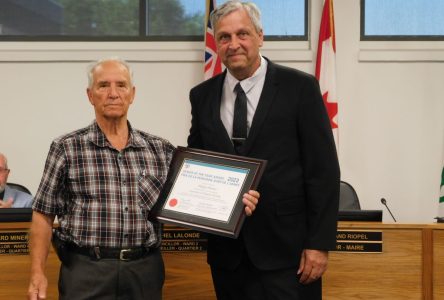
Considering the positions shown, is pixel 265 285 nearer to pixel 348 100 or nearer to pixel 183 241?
pixel 183 241

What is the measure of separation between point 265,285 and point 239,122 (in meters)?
0.65

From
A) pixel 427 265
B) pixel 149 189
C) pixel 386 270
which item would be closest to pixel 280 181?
pixel 149 189

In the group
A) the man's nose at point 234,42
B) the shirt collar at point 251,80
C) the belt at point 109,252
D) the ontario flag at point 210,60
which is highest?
the ontario flag at point 210,60

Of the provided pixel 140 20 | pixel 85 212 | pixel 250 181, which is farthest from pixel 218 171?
pixel 140 20

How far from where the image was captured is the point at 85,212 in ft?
8.11

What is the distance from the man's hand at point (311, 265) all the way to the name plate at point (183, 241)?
79 centimetres

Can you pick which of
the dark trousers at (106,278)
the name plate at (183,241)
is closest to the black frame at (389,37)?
the name plate at (183,241)

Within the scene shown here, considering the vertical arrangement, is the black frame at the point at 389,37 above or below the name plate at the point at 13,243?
above

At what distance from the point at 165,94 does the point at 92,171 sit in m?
3.91

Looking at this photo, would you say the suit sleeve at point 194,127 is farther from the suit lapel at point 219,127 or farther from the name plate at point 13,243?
the name plate at point 13,243

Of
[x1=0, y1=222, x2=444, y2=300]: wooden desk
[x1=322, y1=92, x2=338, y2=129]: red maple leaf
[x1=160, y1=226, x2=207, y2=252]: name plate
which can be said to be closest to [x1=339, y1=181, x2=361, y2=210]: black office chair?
[x1=322, y1=92, x2=338, y2=129]: red maple leaf

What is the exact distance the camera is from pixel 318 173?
2.52 m

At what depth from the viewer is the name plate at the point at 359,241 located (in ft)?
10.5

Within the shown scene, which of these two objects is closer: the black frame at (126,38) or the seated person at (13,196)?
the seated person at (13,196)
